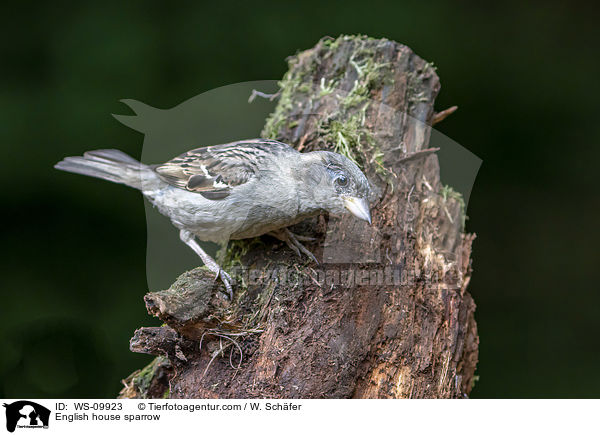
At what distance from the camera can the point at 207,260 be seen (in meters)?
2.65

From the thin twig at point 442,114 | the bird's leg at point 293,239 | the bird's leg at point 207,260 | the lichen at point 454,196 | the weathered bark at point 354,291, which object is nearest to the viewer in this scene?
the weathered bark at point 354,291

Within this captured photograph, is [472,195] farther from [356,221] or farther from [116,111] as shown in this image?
[116,111]

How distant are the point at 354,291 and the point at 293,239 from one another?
1.42 feet

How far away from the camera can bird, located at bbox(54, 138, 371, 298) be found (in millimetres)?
2527

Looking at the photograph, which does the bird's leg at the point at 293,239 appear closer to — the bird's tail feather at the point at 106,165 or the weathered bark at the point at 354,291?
the weathered bark at the point at 354,291

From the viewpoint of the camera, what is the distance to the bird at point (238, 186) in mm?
2527

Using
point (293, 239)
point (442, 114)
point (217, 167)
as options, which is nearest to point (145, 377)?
point (293, 239)

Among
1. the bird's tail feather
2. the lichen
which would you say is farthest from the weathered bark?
the bird's tail feather

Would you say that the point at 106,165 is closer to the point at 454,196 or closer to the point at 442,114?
the point at 454,196

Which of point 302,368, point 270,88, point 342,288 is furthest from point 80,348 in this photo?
point 270,88

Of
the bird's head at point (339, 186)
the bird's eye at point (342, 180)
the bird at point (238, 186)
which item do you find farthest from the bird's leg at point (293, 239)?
the bird's eye at point (342, 180)

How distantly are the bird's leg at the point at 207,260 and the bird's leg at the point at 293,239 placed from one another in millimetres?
351
